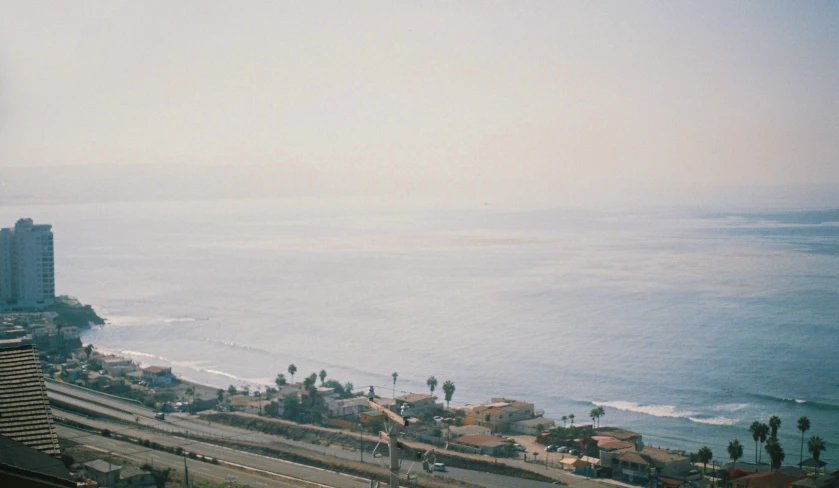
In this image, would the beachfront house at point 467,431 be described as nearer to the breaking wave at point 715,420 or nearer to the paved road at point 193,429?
the paved road at point 193,429

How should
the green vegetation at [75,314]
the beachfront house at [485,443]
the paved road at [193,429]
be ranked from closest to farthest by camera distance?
the paved road at [193,429]
the beachfront house at [485,443]
the green vegetation at [75,314]

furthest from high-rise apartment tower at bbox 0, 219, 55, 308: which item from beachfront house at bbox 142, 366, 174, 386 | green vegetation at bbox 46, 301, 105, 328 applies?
beachfront house at bbox 142, 366, 174, 386

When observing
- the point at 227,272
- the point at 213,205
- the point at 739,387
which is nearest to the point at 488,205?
the point at 213,205

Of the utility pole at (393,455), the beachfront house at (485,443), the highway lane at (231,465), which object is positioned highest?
the utility pole at (393,455)

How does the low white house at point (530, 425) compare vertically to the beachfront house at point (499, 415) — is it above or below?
below

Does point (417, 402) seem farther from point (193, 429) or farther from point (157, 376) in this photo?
point (157, 376)

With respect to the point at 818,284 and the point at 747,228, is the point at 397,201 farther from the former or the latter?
the point at 818,284

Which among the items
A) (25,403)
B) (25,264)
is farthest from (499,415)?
(25,264)

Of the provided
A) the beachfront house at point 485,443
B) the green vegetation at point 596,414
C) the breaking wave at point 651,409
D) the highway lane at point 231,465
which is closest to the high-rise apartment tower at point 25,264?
the highway lane at point 231,465
